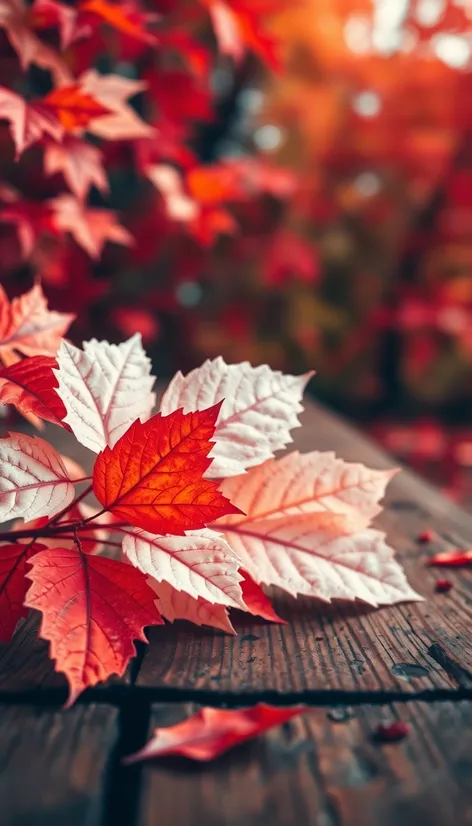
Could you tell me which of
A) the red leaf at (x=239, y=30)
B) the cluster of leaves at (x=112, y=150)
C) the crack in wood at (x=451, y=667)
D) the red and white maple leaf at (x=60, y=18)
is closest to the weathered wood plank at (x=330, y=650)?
the crack in wood at (x=451, y=667)

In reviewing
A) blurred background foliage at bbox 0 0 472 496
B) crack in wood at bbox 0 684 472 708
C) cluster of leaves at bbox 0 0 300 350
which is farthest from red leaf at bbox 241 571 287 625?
blurred background foliage at bbox 0 0 472 496

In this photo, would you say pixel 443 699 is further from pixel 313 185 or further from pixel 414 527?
pixel 313 185

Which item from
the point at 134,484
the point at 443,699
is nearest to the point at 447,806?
the point at 443,699

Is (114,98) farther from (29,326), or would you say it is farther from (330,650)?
(330,650)

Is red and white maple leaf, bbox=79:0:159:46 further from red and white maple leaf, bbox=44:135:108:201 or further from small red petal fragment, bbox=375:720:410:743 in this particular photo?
small red petal fragment, bbox=375:720:410:743

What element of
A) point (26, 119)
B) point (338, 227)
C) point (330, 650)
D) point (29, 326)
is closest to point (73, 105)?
point (26, 119)

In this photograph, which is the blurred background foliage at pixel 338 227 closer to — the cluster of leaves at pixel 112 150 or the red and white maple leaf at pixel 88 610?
the cluster of leaves at pixel 112 150

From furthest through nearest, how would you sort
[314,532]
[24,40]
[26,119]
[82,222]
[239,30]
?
[239,30], [82,222], [24,40], [26,119], [314,532]
